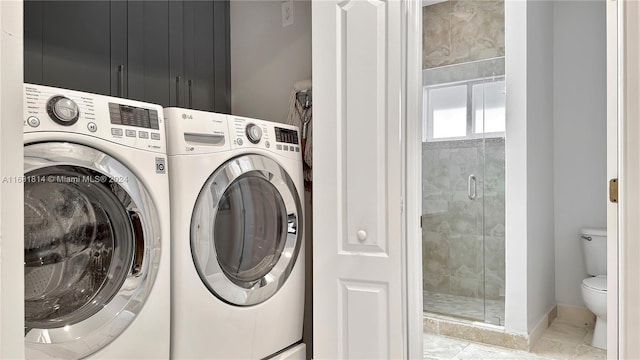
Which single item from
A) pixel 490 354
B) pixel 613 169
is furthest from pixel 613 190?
pixel 490 354

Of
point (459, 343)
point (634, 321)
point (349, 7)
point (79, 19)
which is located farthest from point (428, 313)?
point (79, 19)

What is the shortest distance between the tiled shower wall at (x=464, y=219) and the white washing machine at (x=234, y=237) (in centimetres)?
147

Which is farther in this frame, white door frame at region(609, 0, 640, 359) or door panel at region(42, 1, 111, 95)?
door panel at region(42, 1, 111, 95)

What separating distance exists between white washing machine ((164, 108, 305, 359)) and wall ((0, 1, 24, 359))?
1061mm

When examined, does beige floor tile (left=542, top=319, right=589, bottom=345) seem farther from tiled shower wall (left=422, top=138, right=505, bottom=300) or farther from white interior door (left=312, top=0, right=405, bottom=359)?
white interior door (left=312, top=0, right=405, bottom=359)

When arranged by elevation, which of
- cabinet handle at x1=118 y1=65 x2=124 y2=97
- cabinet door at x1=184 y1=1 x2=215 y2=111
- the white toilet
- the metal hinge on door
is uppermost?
cabinet door at x1=184 y1=1 x2=215 y2=111

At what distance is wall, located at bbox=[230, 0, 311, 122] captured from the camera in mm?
2326

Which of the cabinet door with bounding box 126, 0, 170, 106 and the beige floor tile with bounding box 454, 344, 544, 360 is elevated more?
the cabinet door with bounding box 126, 0, 170, 106

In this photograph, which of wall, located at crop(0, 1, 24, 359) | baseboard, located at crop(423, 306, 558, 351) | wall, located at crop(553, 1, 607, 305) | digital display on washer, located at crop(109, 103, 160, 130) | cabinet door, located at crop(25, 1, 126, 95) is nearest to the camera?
wall, located at crop(0, 1, 24, 359)

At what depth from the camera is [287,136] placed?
2.04 metres

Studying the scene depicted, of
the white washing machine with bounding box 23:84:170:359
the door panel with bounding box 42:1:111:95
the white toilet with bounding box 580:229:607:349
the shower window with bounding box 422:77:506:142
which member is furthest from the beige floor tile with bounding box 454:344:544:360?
the door panel with bounding box 42:1:111:95

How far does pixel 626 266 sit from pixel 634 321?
15cm

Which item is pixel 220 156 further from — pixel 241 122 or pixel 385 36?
pixel 385 36

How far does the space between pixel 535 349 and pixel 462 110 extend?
1.62 metres
